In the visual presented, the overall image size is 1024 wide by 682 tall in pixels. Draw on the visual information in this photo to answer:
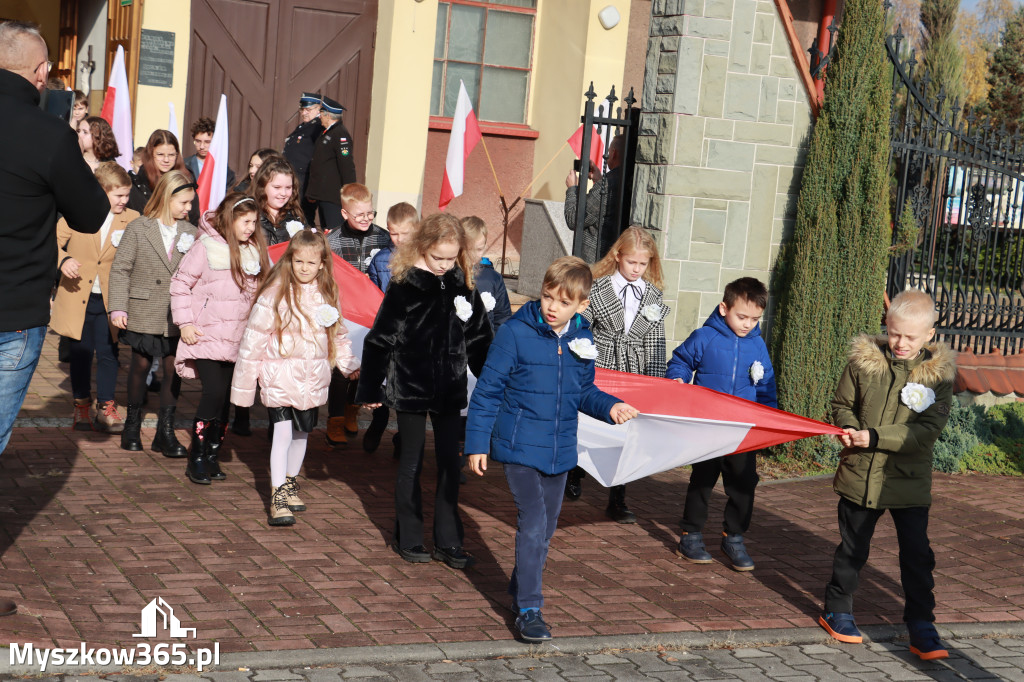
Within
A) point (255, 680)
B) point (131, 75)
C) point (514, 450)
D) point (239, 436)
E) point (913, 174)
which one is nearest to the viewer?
point (255, 680)

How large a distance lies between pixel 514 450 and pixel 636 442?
48.0 inches

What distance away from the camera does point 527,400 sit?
5.46 meters

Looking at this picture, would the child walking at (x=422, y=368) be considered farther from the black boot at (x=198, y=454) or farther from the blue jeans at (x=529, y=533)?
the black boot at (x=198, y=454)

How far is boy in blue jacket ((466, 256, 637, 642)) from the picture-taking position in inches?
213

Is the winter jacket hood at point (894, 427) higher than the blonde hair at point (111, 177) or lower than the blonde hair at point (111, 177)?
lower

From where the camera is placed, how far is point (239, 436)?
8.74 m

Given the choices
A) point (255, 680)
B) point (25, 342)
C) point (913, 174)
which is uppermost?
point (913, 174)

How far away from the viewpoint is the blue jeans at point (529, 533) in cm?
535

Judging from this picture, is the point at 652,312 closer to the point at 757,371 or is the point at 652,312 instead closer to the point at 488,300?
the point at 757,371

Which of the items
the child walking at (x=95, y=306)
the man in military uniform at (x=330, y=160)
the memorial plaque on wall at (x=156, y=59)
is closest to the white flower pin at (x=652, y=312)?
the child walking at (x=95, y=306)

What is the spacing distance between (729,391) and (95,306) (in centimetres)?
455

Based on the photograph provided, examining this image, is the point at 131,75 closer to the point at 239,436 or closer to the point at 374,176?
the point at 374,176

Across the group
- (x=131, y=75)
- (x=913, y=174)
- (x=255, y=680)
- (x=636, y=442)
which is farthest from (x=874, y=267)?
(x=131, y=75)

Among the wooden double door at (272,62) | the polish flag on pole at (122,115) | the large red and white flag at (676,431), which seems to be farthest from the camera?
the wooden double door at (272,62)
